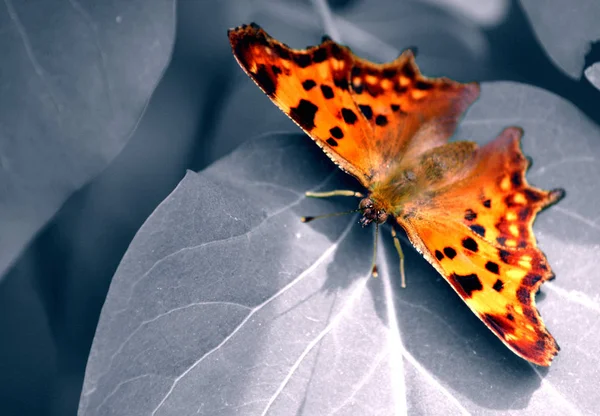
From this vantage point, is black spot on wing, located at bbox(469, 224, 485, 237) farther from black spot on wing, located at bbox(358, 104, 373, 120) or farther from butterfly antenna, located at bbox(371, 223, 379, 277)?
black spot on wing, located at bbox(358, 104, 373, 120)

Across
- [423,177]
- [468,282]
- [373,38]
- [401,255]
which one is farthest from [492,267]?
[373,38]

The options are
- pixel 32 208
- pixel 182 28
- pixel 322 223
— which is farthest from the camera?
pixel 182 28

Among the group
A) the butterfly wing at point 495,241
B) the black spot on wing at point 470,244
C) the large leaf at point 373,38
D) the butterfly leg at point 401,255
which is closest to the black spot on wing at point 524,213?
the butterfly wing at point 495,241

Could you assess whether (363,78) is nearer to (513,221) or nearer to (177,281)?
(513,221)

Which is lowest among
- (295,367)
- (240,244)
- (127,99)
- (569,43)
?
(295,367)

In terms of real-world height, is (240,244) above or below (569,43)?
below

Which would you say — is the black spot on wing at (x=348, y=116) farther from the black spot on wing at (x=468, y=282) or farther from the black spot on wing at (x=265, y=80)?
the black spot on wing at (x=468, y=282)

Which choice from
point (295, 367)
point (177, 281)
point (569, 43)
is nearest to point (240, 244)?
point (177, 281)
